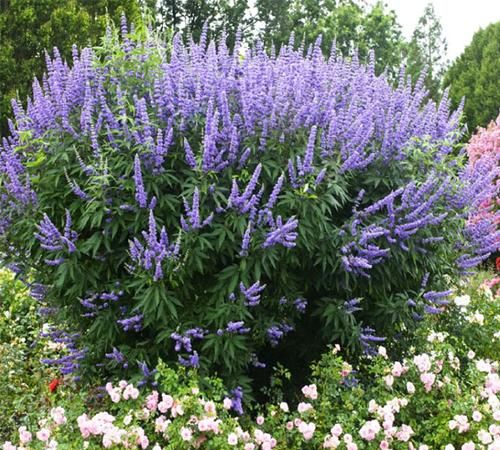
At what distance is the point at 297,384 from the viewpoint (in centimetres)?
519

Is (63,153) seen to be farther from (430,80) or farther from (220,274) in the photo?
(430,80)

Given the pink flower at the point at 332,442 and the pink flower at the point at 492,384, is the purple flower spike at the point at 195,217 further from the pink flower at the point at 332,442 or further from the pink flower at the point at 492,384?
the pink flower at the point at 492,384

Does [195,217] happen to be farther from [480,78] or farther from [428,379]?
[480,78]

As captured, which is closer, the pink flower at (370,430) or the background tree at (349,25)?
the pink flower at (370,430)

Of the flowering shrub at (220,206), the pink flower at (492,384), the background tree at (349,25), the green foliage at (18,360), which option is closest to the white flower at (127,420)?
the flowering shrub at (220,206)

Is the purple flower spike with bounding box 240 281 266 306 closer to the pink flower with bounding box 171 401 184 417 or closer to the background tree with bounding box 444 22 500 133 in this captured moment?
the pink flower with bounding box 171 401 184 417

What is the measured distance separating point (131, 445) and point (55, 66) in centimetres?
267

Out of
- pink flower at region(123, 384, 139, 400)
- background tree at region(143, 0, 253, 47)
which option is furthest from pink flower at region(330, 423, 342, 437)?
background tree at region(143, 0, 253, 47)

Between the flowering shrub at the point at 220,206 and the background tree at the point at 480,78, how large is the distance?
17.4 metres

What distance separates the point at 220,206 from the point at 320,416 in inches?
56.7

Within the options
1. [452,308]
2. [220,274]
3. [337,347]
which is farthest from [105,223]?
[452,308]

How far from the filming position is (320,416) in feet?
14.2

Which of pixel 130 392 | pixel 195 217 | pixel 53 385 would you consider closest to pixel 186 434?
pixel 130 392

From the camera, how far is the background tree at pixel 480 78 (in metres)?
21.5
